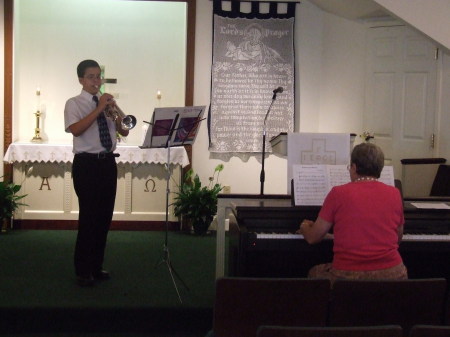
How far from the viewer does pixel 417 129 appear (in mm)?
6602

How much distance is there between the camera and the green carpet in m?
4.33

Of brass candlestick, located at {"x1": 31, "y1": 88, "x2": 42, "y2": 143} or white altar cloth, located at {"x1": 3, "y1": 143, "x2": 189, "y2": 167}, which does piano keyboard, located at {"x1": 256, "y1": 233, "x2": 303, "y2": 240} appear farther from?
brass candlestick, located at {"x1": 31, "y1": 88, "x2": 42, "y2": 143}

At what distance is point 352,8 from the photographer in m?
6.77

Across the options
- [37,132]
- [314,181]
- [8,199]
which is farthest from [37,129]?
[314,181]

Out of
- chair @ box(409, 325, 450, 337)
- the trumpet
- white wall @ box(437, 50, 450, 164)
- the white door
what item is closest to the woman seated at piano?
chair @ box(409, 325, 450, 337)

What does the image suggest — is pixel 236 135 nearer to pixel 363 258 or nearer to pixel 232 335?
pixel 363 258

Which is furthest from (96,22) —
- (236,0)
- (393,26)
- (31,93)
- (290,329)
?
(290,329)

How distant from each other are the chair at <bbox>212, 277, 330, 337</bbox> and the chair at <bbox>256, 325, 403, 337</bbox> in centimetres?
56

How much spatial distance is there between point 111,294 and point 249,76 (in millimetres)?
3267

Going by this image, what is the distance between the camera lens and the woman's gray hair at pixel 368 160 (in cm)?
330

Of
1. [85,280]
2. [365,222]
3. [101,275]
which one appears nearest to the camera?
[365,222]

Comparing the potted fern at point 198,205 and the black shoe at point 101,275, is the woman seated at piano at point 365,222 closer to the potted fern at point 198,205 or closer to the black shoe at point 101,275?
the black shoe at point 101,275

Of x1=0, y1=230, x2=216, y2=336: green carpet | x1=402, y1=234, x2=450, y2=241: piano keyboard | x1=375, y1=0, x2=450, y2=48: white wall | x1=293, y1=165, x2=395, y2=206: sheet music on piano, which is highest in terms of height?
x1=375, y1=0, x2=450, y2=48: white wall

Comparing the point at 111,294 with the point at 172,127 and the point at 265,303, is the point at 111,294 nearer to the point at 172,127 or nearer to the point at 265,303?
the point at 172,127
